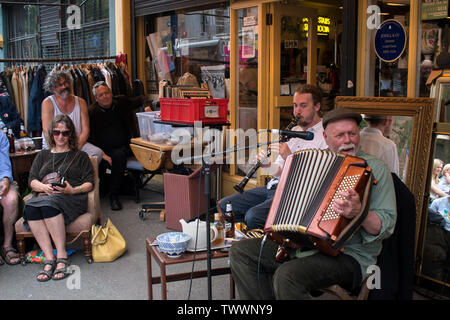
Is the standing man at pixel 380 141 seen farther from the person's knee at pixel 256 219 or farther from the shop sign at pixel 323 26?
the shop sign at pixel 323 26

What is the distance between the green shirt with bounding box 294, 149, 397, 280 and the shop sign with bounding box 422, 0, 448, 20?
162cm

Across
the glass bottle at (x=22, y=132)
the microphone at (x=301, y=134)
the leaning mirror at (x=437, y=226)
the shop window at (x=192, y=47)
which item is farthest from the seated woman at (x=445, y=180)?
the glass bottle at (x=22, y=132)

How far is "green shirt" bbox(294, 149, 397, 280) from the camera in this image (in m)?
2.55

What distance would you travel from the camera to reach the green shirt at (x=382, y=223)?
255 cm

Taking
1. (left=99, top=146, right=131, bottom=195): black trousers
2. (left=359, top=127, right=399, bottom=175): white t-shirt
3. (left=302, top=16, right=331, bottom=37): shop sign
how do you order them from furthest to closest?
(left=99, top=146, right=131, bottom=195): black trousers
(left=302, top=16, right=331, bottom=37): shop sign
(left=359, top=127, right=399, bottom=175): white t-shirt

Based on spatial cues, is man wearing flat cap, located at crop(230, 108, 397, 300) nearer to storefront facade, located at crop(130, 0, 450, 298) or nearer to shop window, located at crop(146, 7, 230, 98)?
storefront facade, located at crop(130, 0, 450, 298)

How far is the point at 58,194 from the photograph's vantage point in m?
4.25

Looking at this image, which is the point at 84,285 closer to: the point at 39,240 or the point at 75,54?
the point at 39,240

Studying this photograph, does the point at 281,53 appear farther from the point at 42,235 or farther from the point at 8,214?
the point at 8,214

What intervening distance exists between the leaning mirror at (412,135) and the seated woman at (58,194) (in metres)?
2.58

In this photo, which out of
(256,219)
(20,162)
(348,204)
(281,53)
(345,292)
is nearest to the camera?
(348,204)

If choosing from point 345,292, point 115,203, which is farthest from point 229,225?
point 115,203

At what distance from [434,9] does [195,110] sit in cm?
215

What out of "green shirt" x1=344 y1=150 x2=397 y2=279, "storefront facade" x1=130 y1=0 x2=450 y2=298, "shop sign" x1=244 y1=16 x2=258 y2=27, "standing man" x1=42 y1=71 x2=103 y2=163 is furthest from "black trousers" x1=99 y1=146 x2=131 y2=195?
"green shirt" x1=344 y1=150 x2=397 y2=279
